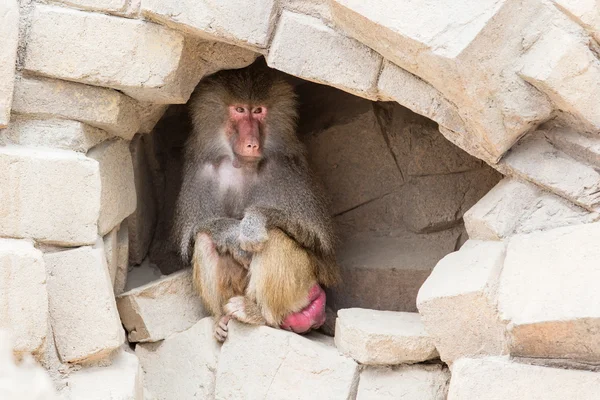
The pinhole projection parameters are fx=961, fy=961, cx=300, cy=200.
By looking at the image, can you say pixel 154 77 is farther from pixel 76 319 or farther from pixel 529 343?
pixel 529 343

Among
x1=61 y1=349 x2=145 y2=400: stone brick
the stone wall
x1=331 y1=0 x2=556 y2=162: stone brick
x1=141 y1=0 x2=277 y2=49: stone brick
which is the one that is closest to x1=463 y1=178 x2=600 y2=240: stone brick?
the stone wall

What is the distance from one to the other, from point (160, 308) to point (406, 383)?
126 centimetres

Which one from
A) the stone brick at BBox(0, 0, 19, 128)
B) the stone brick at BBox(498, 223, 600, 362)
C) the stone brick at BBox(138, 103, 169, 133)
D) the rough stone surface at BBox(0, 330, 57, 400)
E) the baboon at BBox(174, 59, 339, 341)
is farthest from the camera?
the baboon at BBox(174, 59, 339, 341)

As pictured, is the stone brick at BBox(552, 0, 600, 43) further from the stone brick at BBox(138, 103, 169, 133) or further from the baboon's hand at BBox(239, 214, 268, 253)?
the stone brick at BBox(138, 103, 169, 133)

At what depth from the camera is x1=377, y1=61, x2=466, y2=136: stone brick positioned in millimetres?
3791

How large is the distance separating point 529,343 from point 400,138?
1.92 metres

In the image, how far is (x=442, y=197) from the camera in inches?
199

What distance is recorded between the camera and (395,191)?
5.25 meters

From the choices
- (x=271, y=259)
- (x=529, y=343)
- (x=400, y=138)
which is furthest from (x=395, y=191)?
(x=529, y=343)

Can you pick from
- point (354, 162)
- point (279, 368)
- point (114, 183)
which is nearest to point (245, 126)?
point (114, 183)

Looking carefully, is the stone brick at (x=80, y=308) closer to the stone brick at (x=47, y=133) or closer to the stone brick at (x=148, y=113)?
the stone brick at (x=47, y=133)

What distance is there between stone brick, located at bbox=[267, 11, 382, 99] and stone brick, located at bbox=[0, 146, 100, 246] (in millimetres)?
896

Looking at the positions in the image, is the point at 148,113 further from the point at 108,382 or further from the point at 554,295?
the point at 554,295

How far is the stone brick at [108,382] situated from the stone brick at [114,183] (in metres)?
0.63
